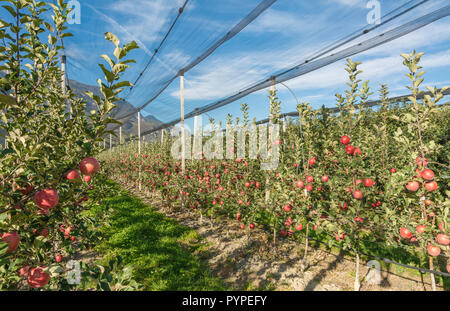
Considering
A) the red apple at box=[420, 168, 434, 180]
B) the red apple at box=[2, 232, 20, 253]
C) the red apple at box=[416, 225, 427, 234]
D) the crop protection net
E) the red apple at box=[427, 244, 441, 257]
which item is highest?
the crop protection net

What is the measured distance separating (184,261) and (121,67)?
169 inches

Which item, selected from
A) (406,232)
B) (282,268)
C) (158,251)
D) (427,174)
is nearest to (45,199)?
(427,174)

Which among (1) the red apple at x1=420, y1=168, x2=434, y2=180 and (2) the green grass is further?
(2) the green grass

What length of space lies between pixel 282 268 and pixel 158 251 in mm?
2659

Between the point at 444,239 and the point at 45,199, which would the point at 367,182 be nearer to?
the point at 444,239

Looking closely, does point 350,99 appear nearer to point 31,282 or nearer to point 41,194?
point 41,194

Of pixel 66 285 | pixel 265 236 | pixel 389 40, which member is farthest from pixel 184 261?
pixel 389 40

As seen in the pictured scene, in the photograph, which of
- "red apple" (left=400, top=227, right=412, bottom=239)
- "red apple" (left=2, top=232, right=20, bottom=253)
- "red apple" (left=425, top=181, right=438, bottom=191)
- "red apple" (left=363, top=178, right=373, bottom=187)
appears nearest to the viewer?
"red apple" (left=2, top=232, right=20, bottom=253)

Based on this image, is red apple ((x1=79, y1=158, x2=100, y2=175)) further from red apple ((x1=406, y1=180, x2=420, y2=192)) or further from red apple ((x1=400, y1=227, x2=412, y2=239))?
red apple ((x1=400, y1=227, x2=412, y2=239))

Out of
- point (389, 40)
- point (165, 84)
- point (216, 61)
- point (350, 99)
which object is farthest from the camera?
point (165, 84)

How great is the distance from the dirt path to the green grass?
37 cm

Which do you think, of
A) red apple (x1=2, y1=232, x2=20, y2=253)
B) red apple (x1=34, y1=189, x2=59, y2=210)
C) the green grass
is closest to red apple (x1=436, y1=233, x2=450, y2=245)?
the green grass

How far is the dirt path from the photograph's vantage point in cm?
382
